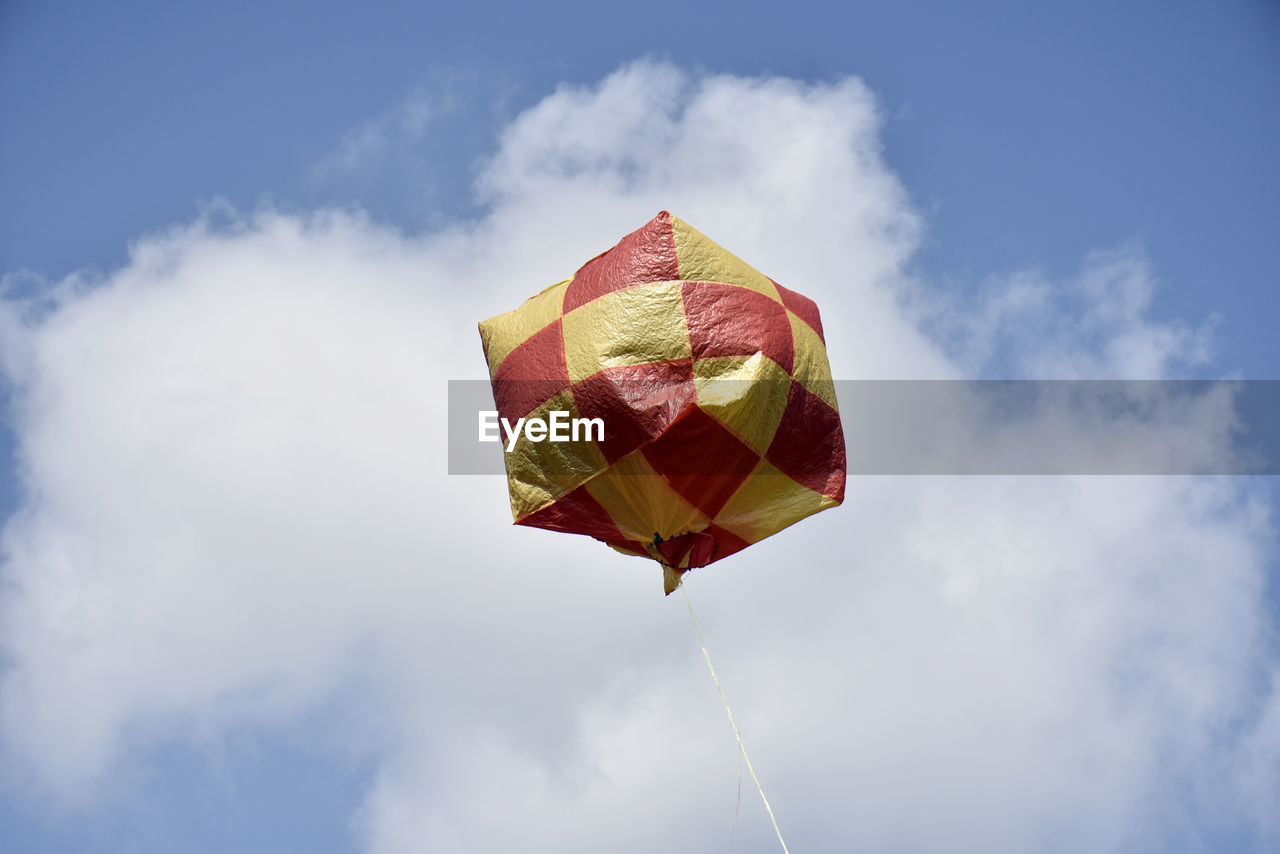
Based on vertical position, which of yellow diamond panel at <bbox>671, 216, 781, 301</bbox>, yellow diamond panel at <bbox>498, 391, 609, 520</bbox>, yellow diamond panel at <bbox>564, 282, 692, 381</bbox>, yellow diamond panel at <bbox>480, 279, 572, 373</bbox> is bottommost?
yellow diamond panel at <bbox>498, 391, 609, 520</bbox>

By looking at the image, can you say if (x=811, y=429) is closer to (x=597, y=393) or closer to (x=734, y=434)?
(x=734, y=434)

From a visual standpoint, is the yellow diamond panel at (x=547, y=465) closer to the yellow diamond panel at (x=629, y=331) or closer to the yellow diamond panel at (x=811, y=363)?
the yellow diamond panel at (x=629, y=331)

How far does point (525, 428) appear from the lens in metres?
13.7

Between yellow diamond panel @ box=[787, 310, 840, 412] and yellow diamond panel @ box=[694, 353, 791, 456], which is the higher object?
yellow diamond panel @ box=[787, 310, 840, 412]

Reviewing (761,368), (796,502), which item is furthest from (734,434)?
(796,502)

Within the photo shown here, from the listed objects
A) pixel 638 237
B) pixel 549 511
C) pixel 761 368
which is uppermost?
pixel 638 237

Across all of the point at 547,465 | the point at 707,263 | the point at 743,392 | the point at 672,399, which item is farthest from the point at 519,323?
the point at 743,392

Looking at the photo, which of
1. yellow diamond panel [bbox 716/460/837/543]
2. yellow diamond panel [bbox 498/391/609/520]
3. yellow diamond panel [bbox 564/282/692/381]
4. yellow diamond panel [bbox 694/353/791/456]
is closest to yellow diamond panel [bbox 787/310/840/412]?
yellow diamond panel [bbox 694/353/791/456]

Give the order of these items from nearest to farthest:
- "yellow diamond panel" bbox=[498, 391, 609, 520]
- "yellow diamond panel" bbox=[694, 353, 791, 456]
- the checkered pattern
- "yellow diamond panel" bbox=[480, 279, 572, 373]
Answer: "yellow diamond panel" bbox=[694, 353, 791, 456] < the checkered pattern < "yellow diamond panel" bbox=[498, 391, 609, 520] < "yellow diamond panel" bbox=[480, 279, 572, 373]

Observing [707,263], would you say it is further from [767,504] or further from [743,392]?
[767,504]

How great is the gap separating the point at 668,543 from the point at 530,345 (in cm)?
275

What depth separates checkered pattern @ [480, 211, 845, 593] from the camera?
12.9m

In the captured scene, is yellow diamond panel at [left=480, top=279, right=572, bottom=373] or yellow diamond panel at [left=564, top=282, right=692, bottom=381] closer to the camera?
yellow diamond panel at [left=564, top=282, right=692, bottom=381]

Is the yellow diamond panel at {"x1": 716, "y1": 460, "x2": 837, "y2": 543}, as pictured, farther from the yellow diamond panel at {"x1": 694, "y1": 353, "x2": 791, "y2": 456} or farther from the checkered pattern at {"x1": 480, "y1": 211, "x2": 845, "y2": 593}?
the yellow diamond panel at {"x1": 694, "y1": 353, "x2": 791, "y2": 456}
